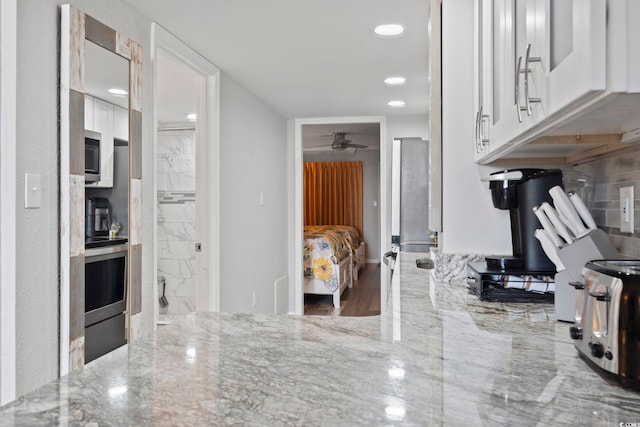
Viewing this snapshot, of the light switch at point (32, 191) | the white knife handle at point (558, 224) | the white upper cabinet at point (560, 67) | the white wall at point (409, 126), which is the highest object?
the white wall at point (409, 126)

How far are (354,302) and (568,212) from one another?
491 centimetres

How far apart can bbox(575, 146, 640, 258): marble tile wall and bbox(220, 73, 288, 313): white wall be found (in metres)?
2.53

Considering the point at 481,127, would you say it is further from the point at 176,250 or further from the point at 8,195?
the point at 176,250

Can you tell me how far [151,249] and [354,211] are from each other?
758 cm

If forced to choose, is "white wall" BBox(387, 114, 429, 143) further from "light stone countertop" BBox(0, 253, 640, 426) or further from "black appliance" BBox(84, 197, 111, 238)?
"light stone countertop" BBox(0, 253, 640, 426)

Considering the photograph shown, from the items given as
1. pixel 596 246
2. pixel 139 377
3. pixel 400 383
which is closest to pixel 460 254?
pixel 596 246

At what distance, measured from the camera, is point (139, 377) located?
0.76m

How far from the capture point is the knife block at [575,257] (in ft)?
3.65

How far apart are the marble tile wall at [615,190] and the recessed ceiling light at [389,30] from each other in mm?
1346

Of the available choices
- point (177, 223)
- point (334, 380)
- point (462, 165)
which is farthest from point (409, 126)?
Result: point (334, 380)

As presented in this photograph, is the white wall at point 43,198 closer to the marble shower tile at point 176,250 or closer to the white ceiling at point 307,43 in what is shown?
the white ceiling at point 307,43

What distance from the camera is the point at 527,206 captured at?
155 cm

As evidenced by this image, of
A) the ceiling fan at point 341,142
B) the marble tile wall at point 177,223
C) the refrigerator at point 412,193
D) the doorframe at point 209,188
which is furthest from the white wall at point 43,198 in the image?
the ceiling fan at point 341,142

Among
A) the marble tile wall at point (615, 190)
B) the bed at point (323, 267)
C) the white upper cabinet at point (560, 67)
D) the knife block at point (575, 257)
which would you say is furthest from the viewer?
the bed at point (323, 267)
